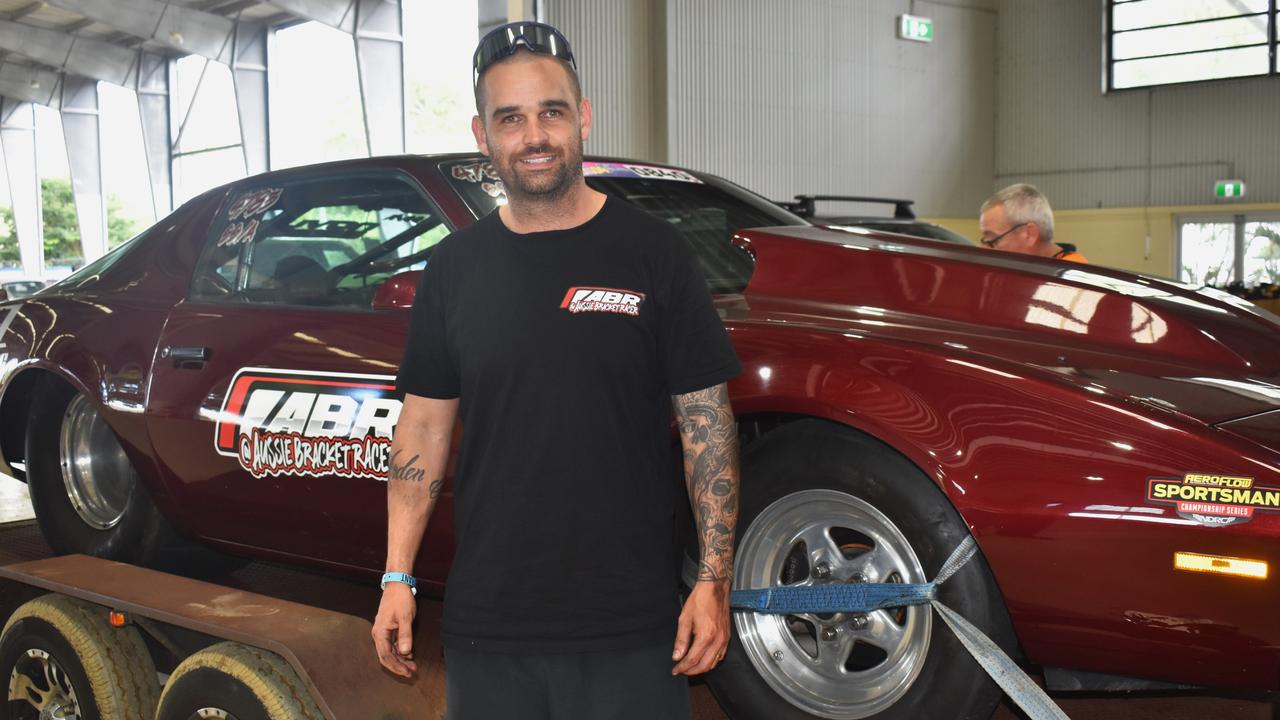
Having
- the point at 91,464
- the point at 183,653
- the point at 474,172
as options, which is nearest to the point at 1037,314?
the point at 474,172

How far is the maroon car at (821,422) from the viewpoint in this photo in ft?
6.38

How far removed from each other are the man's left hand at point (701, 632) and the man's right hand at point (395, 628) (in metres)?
0.41

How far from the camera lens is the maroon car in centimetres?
195

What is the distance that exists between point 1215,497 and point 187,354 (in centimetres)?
258

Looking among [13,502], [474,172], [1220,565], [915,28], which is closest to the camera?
[1220,565]

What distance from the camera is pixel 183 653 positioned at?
2.65 m

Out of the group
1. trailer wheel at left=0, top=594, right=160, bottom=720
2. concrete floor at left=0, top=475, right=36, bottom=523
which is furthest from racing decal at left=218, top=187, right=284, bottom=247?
concrete floor at left=0, top=475, right=36, bottom=523

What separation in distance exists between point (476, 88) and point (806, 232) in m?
1.34

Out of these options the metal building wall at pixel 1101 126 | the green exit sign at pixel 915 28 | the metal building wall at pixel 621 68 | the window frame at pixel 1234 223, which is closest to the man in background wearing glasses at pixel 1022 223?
the metal building wall at pixel 621 68

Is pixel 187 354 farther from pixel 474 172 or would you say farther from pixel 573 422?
pixel 573 422

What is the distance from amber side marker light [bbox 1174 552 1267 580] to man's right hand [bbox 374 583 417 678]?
123 centimetres

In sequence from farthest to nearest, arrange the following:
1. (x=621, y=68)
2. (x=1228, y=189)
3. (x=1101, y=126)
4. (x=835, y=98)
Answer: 1. (x=1101, y=126)
2. (x=1228, y=189)
3. (x=835, y=98)
4. (x=621, y=68)

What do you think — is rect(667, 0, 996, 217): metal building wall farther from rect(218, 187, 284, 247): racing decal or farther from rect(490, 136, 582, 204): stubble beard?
rect(490, 136, 582, 204): stubble beard

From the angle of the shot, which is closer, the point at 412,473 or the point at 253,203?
the point at 412,473
